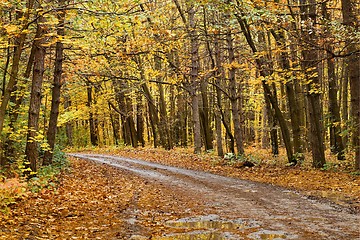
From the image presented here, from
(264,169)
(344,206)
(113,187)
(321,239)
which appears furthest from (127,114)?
(321,239)

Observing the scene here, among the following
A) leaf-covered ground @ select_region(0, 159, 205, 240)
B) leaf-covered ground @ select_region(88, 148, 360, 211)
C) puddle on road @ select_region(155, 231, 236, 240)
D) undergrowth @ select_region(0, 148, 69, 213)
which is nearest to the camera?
puddle on road @ select_region(155, 231, 236, 240)

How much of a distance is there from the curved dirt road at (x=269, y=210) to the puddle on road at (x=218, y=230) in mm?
18

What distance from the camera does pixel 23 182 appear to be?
433 inches

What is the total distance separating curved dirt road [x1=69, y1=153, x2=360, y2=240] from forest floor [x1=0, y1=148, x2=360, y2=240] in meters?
0.02

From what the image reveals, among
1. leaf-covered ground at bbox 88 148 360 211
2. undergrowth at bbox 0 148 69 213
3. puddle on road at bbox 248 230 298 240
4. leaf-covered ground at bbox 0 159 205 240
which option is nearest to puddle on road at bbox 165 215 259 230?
leaf-covered ground at bbox 0 159 205 240

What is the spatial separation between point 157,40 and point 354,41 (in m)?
10.0

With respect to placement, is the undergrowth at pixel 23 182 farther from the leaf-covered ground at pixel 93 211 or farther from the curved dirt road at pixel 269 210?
the curved dirt road at pixel 269 210

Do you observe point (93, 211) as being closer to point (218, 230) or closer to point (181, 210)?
point (181, 210)

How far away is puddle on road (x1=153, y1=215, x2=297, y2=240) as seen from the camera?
6590mm

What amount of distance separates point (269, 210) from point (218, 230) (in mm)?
2174

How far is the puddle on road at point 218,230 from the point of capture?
659 centimetres

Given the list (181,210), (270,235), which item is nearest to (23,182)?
(181,210)

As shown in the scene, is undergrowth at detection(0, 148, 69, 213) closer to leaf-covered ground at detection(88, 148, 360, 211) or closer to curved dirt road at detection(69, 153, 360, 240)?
curved dirt road at detection(69, 153, 360, 240)

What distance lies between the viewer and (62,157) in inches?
714
